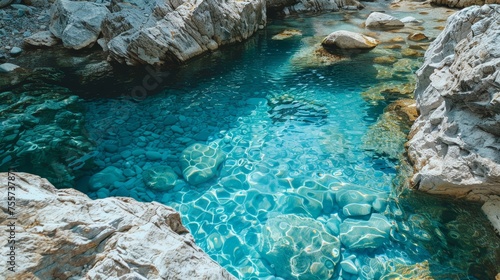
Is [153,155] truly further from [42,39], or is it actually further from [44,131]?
[42,39]

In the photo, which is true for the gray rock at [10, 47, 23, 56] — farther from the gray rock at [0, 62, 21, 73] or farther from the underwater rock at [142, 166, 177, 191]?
the underwater rock at [142, 166, 177, 191]

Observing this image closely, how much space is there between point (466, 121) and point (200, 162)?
5.93 m

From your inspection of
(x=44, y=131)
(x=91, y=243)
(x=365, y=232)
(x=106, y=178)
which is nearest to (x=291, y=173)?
(x=365, y=232)

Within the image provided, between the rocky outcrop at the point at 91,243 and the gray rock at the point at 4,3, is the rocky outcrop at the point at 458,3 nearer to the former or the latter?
the rocky outcrop at the point at 91,243

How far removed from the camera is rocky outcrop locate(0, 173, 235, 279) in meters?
→ 2.90

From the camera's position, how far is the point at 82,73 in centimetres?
1348

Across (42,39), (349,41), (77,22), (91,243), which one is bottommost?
(349,41)

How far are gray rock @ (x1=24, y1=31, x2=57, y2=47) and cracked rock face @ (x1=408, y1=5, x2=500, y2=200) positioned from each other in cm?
1961

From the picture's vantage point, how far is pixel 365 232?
5305 millimetres

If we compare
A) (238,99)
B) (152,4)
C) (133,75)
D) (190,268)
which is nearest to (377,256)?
(190,268)

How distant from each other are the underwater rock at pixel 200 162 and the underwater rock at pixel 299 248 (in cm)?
216

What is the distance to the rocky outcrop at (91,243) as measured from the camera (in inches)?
114

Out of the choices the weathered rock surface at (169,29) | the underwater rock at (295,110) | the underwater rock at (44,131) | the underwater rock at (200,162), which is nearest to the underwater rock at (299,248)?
the underwater rock at (200,162)

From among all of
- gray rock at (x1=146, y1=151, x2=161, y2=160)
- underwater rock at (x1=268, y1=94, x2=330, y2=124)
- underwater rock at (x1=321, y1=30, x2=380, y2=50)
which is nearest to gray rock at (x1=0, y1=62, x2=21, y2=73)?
gray rock at (x1=146, y1=151, x2=161, y2=160)
